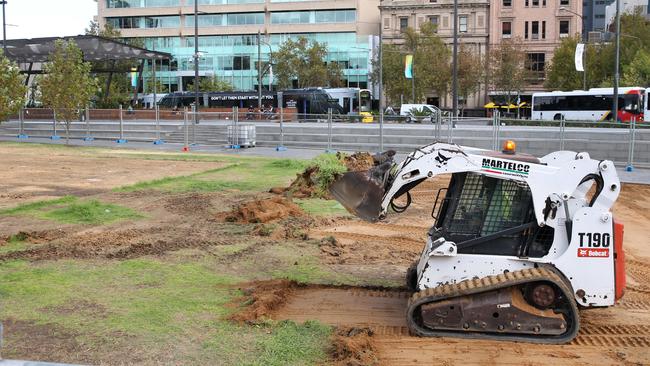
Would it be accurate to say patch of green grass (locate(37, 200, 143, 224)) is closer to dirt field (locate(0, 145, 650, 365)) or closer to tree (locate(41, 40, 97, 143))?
dirt field (locate(0, 145, 650, 365))

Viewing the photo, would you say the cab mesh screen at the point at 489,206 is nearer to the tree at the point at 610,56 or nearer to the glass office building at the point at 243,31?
the tree at the point at 610,56

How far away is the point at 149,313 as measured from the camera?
797 cm

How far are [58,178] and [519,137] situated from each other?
18274mm

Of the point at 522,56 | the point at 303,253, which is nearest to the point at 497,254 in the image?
the point at 303,253

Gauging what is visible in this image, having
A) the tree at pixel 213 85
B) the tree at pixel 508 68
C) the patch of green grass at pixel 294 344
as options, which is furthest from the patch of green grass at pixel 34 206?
the tree at pixel 213 85

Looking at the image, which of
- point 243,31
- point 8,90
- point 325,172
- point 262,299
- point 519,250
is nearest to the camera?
point 519,250

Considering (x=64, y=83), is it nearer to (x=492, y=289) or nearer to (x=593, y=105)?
(x=492, y=289)

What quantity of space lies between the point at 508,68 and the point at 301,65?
23.2m

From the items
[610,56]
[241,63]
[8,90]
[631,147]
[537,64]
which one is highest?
[241,63]

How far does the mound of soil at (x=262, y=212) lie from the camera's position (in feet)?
45.9

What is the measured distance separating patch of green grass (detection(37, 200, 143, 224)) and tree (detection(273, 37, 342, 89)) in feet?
225

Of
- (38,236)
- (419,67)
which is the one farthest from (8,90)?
(419,67)

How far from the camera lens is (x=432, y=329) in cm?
720

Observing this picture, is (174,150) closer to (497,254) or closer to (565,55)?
(497,254)
